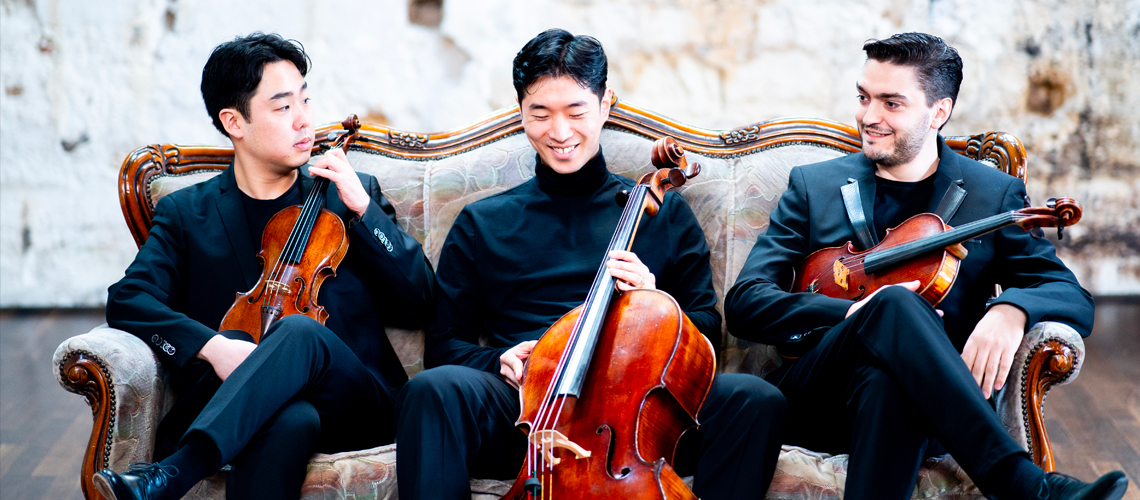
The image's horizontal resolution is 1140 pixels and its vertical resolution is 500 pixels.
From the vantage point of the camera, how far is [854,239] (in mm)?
2080

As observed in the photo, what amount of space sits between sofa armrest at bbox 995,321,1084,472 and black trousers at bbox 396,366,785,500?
46cm

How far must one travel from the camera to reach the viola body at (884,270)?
185 cm

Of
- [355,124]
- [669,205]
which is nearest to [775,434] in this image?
[669,205]

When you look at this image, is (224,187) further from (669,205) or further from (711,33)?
(711,33)

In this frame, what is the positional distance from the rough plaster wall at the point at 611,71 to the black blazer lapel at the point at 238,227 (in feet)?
6.33

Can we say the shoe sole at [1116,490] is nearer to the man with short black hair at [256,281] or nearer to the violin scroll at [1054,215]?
the violin scroll at [1054,215]

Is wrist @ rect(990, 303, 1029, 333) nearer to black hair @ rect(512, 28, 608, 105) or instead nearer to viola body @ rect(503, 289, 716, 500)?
viola body @ rect(503, 289, 716, 500)

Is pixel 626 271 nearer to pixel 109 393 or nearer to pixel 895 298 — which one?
pixel 895 298

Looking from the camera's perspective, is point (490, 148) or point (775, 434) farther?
point (490, 148)

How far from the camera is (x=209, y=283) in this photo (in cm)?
213

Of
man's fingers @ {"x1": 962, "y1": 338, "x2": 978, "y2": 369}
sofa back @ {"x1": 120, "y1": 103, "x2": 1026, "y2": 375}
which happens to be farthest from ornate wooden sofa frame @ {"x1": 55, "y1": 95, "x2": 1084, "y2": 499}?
man's fingers @ {"x1": 962, "y1": 338, "x2": 978, "y2": 369}

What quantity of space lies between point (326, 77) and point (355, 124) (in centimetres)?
196

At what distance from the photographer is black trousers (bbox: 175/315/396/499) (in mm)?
1695

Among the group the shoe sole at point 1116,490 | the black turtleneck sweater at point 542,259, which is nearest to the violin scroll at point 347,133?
the black turtleneck sweater at point 542,259
